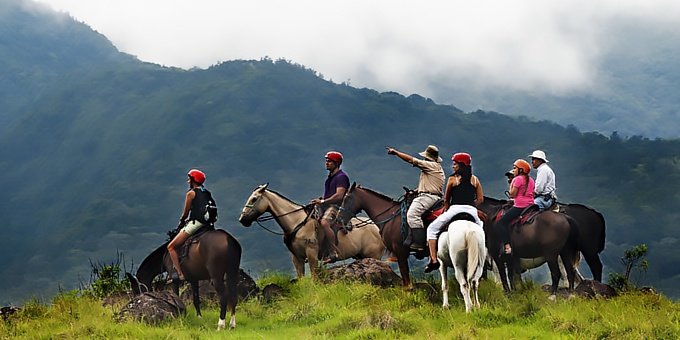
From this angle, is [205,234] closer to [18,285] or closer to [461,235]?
[461,235]

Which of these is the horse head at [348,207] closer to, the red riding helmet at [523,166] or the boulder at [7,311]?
the red riding helmet at [523,166]

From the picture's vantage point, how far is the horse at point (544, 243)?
1509 cm

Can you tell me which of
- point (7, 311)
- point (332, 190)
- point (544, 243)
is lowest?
point (7, 311)

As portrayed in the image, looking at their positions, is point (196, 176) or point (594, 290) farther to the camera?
point (196, 176)

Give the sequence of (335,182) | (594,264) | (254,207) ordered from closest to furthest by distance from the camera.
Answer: (594,264) → (335,182) → (254,207)

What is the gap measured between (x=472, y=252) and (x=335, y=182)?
16.8 feet

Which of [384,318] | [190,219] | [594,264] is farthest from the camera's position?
[594,264]

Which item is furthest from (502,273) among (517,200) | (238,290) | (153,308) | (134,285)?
(134,285)

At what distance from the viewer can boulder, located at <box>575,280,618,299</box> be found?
47.1ft

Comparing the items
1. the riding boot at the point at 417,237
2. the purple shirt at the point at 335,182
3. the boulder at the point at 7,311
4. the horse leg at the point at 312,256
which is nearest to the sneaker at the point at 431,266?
the riding boot at the point at 417,237

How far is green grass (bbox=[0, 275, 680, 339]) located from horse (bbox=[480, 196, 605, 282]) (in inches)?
65.3

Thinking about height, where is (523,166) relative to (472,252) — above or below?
above

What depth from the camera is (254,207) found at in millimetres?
18312

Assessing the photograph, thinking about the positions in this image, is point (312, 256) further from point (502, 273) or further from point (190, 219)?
point (502, 273)
